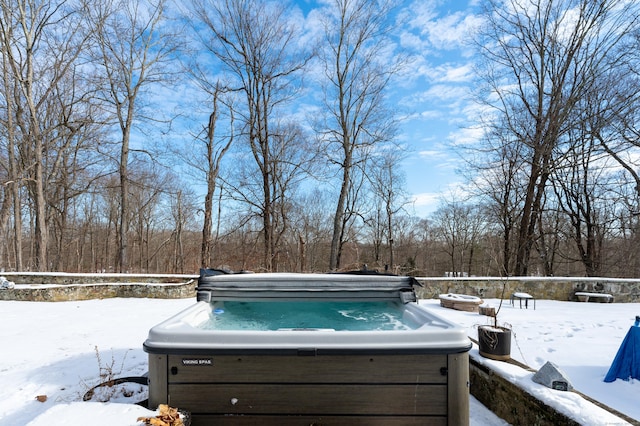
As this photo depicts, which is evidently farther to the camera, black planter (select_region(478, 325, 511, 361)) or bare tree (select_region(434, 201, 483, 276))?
bare tree (select_region(434, 201, 483, 276))

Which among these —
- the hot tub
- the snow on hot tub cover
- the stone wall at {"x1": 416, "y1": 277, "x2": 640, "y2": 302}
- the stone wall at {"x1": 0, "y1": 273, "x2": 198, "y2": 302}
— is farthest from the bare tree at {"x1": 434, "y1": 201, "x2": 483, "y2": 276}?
the hot tub

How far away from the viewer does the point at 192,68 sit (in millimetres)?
10508

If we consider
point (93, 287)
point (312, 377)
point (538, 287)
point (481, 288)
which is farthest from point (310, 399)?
point (538, 287)

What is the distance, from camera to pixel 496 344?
2498mm

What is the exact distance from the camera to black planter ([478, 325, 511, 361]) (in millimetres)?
2484

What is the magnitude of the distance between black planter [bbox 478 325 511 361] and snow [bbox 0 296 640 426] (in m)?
0.09

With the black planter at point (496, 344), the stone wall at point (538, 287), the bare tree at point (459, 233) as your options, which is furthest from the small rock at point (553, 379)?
the bare tree at point (459, 233)

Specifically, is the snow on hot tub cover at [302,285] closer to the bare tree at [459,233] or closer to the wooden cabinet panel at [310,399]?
the wooden cabinet panel at [310,399]

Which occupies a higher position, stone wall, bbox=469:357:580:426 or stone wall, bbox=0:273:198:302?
stone wall, bbox=469:357:580:426

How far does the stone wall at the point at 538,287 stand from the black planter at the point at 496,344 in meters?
4.38

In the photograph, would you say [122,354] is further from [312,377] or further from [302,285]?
[312,377]

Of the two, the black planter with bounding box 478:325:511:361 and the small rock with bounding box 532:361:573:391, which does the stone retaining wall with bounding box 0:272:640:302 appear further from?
the small rock with bounding box 532:361:573:391

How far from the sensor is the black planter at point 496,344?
8.15ft

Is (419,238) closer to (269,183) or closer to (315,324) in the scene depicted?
(269,183)
